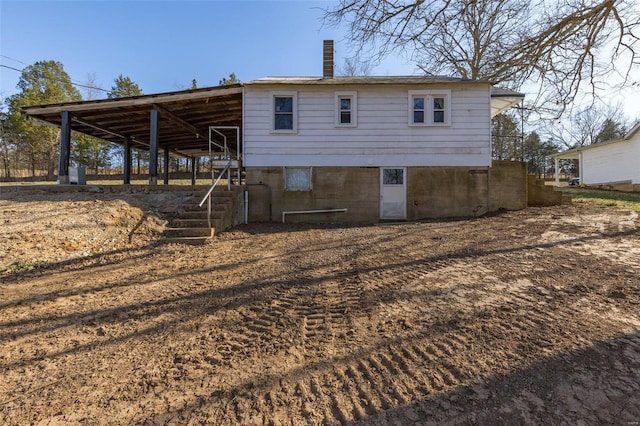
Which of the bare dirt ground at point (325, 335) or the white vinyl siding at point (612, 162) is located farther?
the white vinyl siding at point (612, 162)

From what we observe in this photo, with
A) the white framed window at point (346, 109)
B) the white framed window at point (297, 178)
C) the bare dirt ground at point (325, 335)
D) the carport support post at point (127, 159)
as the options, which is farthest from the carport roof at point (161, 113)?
the bare dirt ground at point (325, 335)

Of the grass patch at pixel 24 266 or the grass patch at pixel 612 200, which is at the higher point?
the grass patch at pixel 612 200

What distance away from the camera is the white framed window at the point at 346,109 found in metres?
11.5

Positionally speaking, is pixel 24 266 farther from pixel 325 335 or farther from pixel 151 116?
pixel 151 116

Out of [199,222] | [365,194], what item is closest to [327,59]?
[365,194]

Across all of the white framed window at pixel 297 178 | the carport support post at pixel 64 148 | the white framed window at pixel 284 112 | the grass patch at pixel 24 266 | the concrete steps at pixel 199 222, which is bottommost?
the grass patch at pixel 24 266

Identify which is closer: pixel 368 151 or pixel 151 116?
pixel 151 116

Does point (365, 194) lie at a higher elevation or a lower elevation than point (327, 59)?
lower

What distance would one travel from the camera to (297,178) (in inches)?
456

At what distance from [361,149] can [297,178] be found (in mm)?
2465

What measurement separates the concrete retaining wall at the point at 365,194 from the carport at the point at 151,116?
188cm

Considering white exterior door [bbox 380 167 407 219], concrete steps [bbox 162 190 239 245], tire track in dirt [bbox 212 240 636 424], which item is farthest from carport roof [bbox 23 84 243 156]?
tire track in dirt [bbox 212 240 636 424]

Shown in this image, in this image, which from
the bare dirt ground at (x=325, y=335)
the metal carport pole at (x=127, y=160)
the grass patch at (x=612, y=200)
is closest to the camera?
the bare dirt ground at (x=325, y=335)

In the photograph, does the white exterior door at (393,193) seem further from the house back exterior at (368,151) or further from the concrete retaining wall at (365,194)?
the concrete retaining wall at (365,194)
